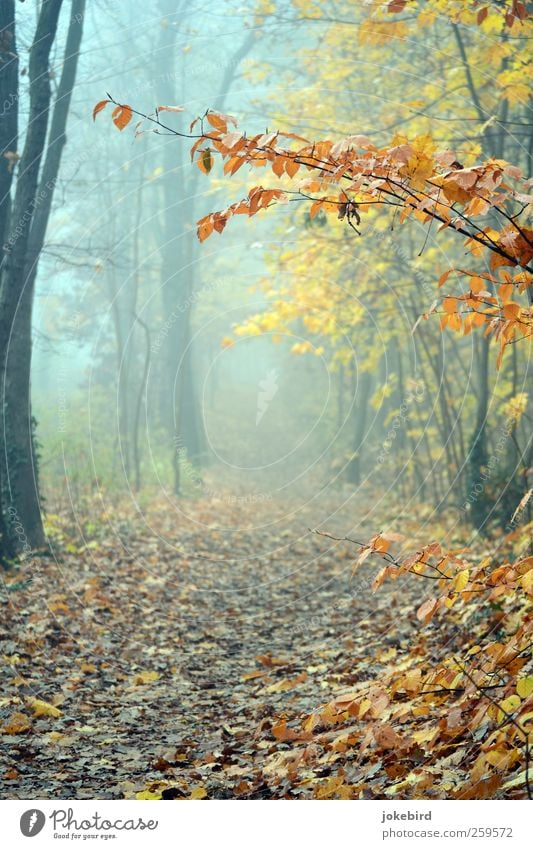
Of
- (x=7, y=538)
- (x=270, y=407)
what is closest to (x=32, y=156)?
(x=7, y=538)

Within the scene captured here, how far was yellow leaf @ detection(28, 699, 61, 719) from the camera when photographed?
190 inches

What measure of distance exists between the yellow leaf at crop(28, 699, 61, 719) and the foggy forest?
12mm

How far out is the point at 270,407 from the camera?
41.0m

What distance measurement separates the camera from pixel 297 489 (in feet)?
65.8

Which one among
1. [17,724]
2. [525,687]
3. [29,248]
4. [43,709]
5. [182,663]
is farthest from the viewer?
→ [29,248]

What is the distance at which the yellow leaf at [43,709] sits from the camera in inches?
190

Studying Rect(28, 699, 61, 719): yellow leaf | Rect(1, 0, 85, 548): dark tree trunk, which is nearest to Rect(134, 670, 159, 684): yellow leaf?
Rect(28, 699, 61, 719): yellow leaf

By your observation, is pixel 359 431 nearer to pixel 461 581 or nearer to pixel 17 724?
pixel 17 724

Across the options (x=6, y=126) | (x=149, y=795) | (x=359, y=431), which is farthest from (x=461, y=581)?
(x=359, y=431)

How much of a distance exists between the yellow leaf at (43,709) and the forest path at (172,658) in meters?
0.02

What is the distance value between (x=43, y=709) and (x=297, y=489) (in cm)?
1534

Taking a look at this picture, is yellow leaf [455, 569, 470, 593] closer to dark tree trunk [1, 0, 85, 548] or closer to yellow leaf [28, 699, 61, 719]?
yellow leaf [28, 699, 61, 719]
